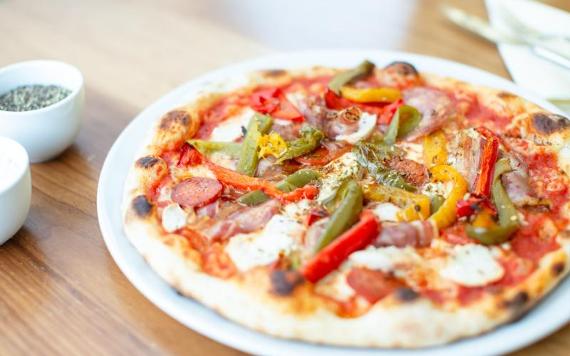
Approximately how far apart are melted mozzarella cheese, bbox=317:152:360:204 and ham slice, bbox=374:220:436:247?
1.16 ft

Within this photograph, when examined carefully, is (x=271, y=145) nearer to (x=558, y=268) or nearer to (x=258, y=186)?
(x=258, y=186)

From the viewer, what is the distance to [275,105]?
12.1ft

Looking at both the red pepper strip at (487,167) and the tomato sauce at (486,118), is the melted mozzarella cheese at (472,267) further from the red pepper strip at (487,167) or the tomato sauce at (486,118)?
the tomato sauce at (486,118)

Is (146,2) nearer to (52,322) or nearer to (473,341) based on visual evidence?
(52,322)

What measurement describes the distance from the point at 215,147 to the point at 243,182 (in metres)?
0.35

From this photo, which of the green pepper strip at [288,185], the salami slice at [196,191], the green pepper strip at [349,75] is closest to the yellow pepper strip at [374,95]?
the green pepper strip at [349,75]

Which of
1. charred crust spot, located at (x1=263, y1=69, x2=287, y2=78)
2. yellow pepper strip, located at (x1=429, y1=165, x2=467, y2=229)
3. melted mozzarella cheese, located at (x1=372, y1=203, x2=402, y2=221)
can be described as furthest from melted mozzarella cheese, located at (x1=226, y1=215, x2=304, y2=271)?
charred crust spot, located at (x1=263, y1=69, x2=287, y2=78)

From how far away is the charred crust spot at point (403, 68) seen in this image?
3869mm

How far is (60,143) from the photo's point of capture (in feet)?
12.0

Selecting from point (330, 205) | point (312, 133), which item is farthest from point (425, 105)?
point (330, 205)

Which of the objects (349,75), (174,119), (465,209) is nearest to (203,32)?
(349,75)

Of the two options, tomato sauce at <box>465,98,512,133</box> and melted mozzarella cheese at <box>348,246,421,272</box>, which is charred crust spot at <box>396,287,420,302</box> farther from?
tomato sauce at <box>465,98,512,133</box>

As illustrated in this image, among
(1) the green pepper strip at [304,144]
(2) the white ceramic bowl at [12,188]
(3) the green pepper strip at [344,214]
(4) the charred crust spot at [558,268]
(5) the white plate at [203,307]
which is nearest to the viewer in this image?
(5) the white plate at [203,307]

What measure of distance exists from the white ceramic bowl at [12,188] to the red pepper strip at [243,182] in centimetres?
87
